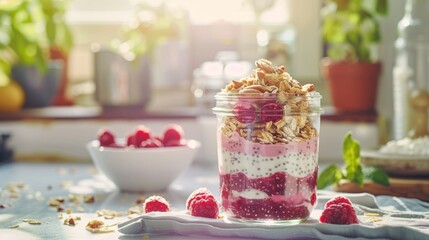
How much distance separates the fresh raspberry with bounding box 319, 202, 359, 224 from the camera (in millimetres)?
959

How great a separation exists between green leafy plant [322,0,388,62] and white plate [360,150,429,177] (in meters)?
0.69

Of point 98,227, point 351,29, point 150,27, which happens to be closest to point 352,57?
point 351,29

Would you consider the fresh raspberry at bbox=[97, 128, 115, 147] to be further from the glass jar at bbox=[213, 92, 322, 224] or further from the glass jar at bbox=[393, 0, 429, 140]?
the glass jar at bbox=[393, 0, 429, 140]

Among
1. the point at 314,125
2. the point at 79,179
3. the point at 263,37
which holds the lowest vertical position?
the point at 79,179

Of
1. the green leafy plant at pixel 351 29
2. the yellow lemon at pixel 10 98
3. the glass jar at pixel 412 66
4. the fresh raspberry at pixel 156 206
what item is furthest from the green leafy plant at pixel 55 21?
the fresh raspberry at pixel 156 206

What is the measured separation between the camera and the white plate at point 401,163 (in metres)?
1.36

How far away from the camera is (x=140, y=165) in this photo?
4.69 feet

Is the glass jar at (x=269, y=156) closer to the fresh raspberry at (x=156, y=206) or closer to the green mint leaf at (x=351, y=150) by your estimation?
the fresh raspberry at (x=156, y=206)

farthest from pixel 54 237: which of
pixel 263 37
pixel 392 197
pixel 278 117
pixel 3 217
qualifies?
pixel 263 37

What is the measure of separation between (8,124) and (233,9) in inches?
31.1

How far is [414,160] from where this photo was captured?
53.9 inches

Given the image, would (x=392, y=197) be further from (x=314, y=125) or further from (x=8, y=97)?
(x=8, y=97)

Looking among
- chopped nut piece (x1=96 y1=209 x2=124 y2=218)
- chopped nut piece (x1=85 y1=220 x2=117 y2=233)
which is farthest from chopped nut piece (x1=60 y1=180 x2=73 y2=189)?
chopped nut piece (x1=85 y1=220 x2=117 y2=233)

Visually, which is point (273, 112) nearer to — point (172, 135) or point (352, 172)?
point (352, 172)
